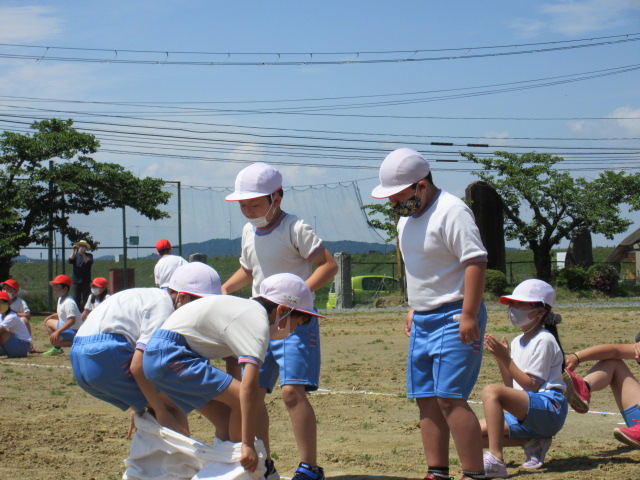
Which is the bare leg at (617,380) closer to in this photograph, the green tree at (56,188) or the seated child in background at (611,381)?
the seated child in background at (611,381)

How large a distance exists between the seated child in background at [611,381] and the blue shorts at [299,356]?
178 centimetres

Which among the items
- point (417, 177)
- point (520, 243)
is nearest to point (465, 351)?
point (417, 177)

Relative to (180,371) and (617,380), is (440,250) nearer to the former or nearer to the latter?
(180,371)

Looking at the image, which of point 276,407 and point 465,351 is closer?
point 465,351

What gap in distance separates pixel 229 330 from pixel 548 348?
2.16 metres

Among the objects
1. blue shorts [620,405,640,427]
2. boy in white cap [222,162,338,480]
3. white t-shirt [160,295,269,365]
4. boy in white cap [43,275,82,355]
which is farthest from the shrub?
white t-shirt [160,295,269,365]

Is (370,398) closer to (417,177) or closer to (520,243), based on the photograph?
(417,177)

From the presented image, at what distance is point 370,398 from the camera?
27.2 feet

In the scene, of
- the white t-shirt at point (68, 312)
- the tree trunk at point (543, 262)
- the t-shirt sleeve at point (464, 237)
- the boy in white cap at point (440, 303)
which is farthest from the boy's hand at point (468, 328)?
the tree trunk at point (543, 262)

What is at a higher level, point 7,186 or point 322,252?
point 7,186

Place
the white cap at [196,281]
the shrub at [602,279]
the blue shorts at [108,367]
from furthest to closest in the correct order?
the shrub at [602,279]
the white cap at [196,281]
the blue shorts at [108,367]

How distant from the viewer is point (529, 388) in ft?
17.3

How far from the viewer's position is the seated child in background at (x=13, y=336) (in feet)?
42.4

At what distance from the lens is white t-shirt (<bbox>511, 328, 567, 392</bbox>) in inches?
206
